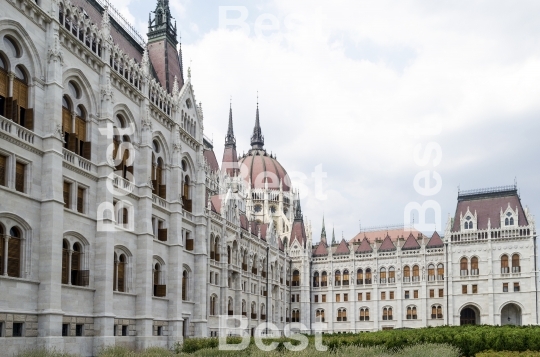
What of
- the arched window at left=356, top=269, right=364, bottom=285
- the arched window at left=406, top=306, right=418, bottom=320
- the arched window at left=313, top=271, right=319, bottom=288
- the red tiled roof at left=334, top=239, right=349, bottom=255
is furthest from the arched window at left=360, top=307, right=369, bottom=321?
the red tiled roof at left=334, top=239, right=349, bottom=255

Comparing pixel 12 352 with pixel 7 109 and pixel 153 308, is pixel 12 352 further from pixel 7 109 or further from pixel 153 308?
pixel 153 308

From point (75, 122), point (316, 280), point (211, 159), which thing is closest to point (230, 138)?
point (211, 159)

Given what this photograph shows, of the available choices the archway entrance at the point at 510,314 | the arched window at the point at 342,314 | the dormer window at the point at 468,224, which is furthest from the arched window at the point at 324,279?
the archway entrance at the point at 510,314

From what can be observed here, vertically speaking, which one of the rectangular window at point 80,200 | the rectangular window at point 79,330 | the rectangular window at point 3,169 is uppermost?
the rectangular window at point 3,169

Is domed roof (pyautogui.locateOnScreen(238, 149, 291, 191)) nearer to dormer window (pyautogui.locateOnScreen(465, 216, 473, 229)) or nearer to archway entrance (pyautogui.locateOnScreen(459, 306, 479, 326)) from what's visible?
dormer window (pyautogui.locateOnScreen(465, 216, 473, 229))

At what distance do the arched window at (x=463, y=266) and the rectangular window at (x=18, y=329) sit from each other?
60.4m

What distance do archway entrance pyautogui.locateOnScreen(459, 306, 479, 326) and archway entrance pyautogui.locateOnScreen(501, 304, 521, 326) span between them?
3.15 metres

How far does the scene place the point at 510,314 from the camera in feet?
241

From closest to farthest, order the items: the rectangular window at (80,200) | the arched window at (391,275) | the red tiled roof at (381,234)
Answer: the rectangular window at (80,200)
the arched window at (391,275)
the red tiled roof at (381,234)

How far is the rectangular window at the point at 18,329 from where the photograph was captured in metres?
25.4

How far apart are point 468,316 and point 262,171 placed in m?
47.1

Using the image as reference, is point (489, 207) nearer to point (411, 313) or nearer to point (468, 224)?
point (468, 224)

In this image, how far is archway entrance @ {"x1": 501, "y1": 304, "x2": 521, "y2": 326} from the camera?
72.9m

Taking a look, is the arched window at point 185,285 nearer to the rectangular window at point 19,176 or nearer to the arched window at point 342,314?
the rectangular window at point 19,176
